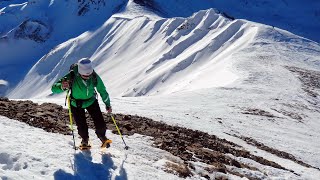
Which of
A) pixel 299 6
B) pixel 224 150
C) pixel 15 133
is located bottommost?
pixel 299 6

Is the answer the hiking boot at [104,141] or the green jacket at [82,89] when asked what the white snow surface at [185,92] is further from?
the green jacket at [82,89]

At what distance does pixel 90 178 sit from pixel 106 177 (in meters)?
0.44

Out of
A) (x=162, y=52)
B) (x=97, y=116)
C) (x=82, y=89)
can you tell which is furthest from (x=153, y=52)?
(x=82, y=89)

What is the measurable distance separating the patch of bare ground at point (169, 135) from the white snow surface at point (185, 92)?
26.1 inches

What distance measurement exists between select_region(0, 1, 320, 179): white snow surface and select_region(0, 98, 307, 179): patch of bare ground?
2.18 feet

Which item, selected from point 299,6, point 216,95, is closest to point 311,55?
point 216,95

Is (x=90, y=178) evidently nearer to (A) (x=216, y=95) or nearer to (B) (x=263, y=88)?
(A) (x=216, y=95)

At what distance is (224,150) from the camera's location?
18.8 meters

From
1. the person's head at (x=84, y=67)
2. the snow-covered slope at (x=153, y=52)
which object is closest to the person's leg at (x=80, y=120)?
the person's head at (x=84, y=67)

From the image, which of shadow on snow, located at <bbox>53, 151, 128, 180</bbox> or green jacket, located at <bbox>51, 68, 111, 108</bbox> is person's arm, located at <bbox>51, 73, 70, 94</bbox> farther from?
shadow on snow, located at <bbox>53, 151, 128, 180</bbox>

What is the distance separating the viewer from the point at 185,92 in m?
40.8

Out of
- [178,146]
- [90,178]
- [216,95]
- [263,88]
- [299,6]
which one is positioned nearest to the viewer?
[90,178]

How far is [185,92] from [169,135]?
73.1 feet

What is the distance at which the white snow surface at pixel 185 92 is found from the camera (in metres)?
12.7
